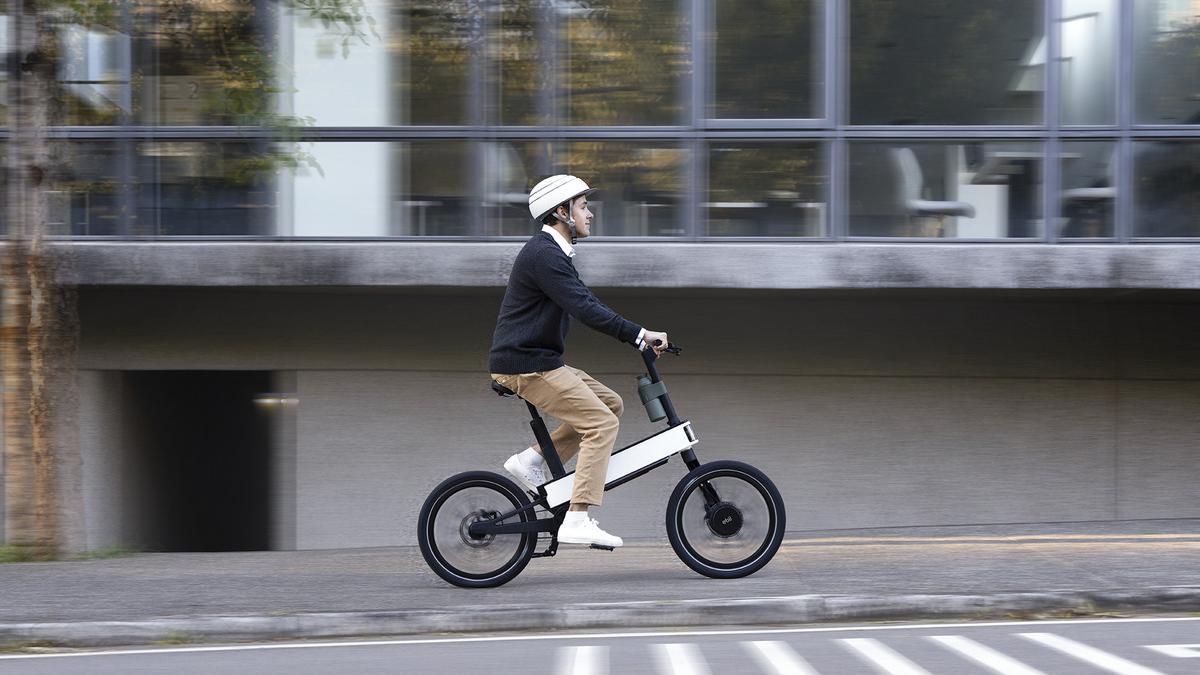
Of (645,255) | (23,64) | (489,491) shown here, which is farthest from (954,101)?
(23,64)

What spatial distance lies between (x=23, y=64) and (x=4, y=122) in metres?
2.31

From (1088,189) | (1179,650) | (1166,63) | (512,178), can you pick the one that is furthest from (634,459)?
(1166,63)

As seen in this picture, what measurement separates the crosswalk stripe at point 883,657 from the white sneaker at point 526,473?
2003 mm

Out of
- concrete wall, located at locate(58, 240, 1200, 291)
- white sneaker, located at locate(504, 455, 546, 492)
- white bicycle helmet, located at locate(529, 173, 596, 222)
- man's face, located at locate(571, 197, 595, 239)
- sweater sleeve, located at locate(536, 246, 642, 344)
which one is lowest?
white sneaker, located at locate(504, 455, 546, 492)

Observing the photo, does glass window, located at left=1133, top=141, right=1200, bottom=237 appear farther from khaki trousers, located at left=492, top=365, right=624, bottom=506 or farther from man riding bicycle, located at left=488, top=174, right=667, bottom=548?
khaki trousers, located at left=492, top=365, right=624, bottom=506

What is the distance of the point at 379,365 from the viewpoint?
457 inches

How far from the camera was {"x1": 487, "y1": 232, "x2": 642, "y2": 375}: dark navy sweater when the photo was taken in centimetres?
707

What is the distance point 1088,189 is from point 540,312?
5.39m

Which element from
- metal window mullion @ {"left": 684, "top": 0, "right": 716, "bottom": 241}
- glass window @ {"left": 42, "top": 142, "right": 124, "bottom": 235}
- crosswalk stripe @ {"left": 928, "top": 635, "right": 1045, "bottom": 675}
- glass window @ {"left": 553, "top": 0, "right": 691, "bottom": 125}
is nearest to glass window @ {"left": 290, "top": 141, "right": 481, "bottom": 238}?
glass window @ {"left": 553, "top": 0, "right": 691, "bottom": 125}

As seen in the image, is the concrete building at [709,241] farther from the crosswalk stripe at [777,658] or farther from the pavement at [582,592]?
the crosswalk stripe at [777,658]

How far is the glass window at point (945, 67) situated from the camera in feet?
35.3

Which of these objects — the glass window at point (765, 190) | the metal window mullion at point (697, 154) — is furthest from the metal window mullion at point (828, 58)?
the metal window mullion at point (697, 154)

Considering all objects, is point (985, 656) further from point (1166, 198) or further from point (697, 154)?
point (1166, 198)

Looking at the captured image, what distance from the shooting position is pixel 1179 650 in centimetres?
579
